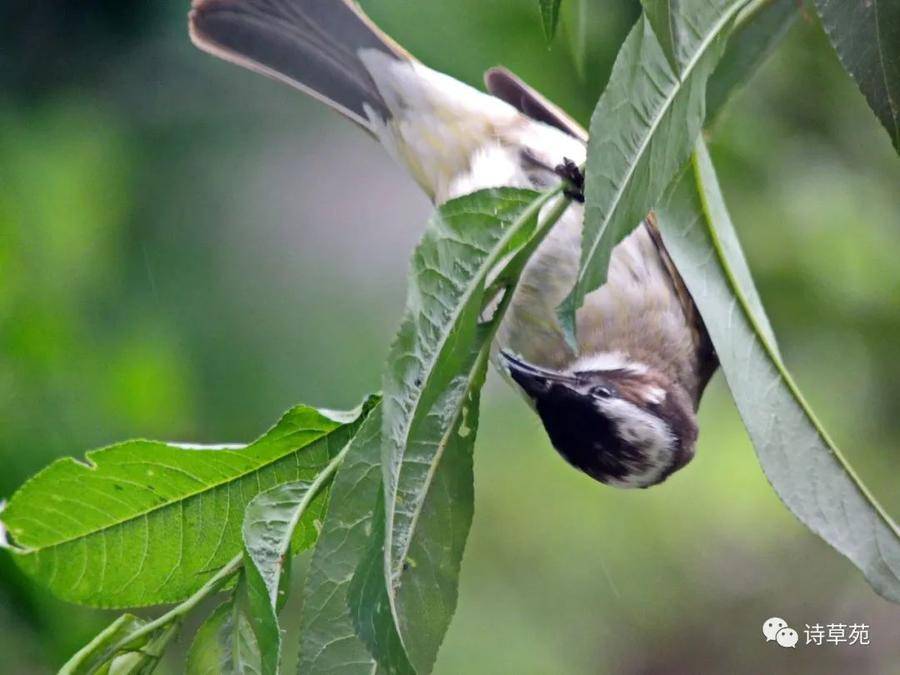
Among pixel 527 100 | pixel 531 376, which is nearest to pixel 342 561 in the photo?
pixel 531 376

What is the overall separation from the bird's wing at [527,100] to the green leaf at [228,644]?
1.54ft

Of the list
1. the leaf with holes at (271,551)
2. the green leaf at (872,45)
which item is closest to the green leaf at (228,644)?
the leaf with holes at (271,551)

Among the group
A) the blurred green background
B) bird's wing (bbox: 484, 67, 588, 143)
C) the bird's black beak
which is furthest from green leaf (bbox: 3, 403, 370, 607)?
the blurred green background

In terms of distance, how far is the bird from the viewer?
0.72 m

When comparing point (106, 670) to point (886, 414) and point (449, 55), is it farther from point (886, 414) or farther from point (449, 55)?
point (886, 414)

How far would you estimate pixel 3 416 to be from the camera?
3.38ft

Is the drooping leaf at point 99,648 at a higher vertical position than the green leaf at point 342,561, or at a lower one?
lower

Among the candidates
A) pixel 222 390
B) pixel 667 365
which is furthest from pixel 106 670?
pixel 222 390

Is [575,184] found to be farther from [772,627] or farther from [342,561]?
[772,627]

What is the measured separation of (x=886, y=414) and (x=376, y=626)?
0.94 metres

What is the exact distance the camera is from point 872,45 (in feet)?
1.25

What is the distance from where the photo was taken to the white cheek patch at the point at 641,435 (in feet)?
2.36

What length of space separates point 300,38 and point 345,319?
0.31 meters

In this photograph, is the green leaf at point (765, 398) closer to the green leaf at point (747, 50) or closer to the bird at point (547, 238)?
the green leaf at point (747, 50)
